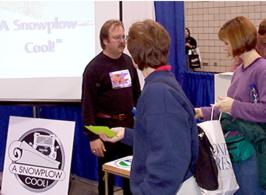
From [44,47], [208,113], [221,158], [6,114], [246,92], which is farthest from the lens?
[6,114]

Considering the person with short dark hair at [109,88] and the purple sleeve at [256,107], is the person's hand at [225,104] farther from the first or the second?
the person with short dark hair at [109,88]

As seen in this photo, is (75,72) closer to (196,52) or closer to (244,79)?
(244,79)

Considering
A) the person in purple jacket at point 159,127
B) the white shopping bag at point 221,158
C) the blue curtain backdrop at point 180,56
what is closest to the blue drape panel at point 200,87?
the blue curtain backdrop at point 180,56

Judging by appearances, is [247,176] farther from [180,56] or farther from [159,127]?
[180,56]

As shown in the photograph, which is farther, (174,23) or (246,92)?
(174,23)

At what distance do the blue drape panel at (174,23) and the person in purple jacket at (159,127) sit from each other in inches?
73.2

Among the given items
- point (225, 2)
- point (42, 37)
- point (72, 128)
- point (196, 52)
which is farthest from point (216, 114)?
point (225, 2)

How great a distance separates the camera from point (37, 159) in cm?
299

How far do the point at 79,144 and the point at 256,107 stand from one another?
206 cm

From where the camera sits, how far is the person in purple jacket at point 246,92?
6.45ft

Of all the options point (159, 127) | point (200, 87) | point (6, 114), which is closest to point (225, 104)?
point (159, 127)

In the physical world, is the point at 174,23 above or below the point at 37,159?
above

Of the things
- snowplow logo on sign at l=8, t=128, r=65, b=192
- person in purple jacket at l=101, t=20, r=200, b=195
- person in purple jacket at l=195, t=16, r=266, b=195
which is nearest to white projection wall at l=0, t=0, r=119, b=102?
snowplow logo on sign at l=8, t=128, r=65, b=192

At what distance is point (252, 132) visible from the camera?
79.0 inches
